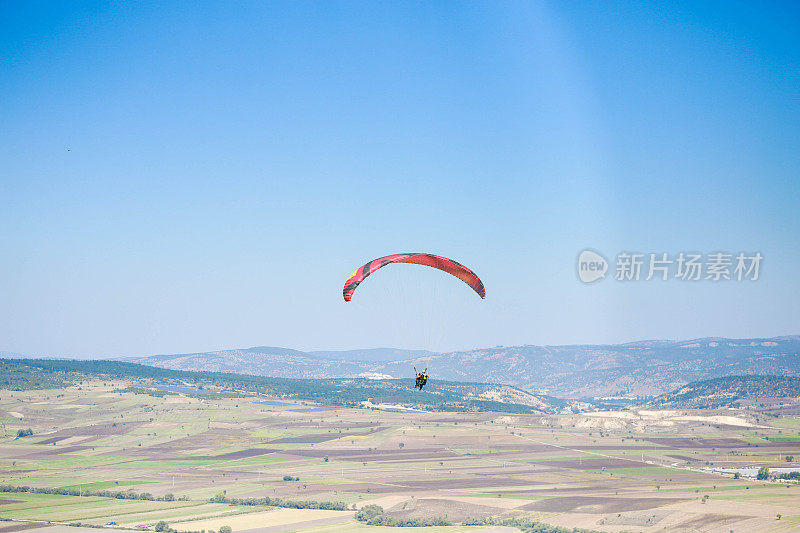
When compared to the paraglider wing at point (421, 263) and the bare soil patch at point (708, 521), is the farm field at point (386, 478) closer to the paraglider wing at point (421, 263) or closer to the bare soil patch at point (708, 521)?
the bare soil patch at point (708, 521)

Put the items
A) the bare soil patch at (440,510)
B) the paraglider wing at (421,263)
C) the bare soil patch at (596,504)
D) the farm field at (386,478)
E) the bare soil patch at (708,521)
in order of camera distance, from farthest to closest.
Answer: the bare soil patch at (596,504) < the bare soil patch at (440,510) < the farm field at (386,478) < the bare soil patch at (708,521) < the paraglider wing at (421,263)

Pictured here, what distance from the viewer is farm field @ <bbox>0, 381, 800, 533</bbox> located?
102500 millimetres

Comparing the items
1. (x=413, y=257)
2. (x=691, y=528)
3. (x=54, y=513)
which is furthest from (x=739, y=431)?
(x=413, y=257)

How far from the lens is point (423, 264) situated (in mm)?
53250

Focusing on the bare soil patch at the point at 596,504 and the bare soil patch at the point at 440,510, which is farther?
the bare soil patch at the point at 596,504

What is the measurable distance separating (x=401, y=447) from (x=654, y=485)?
213 feet

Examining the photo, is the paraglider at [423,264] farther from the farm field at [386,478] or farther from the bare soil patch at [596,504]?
the bare soil patch at [596,504]

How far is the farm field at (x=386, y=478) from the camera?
102500 mm

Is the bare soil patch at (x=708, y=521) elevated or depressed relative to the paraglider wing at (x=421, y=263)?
depressed

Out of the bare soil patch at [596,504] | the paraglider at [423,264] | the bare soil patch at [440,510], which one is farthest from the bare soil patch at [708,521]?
the paraglider at [423,264]

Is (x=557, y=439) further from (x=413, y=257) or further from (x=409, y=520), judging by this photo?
(x=413, y=257)

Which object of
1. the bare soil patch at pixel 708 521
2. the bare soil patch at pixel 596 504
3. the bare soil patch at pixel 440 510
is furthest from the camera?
the bare soil patch at pixel 596 504

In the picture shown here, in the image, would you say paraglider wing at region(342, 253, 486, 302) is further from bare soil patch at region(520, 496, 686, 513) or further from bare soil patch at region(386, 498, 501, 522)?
bare soil patch at region(520, 496, 686, 513)

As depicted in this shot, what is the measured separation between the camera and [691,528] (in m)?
95.1
